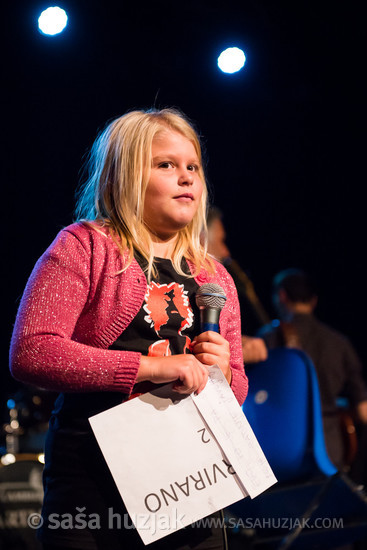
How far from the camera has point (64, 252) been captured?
1.43 m

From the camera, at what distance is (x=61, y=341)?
1.31m

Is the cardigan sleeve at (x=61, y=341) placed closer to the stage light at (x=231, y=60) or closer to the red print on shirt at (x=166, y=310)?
the red print on shirt at (x=166, y=310)

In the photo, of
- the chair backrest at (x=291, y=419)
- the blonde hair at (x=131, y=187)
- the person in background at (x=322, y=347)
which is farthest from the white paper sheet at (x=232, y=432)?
the person in background at (x=322, y=347)

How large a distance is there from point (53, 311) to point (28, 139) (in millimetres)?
3186

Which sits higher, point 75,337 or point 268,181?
point 268,181

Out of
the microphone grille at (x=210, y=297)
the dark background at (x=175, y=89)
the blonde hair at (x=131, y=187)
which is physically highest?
the dark background at (x=175, y=89)

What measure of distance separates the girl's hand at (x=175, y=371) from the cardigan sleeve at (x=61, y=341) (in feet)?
0.08

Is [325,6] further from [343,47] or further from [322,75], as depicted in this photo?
[322,75]

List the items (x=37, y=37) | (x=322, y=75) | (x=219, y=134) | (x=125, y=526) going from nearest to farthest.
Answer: (x=125, y=526) < (x=37, y=37) < (x=322, y=75) < (x=219, y=134)

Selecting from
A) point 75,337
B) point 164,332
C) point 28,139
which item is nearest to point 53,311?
point 75,337

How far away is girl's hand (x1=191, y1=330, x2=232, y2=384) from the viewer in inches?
54.3

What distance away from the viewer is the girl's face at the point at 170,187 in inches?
62.4

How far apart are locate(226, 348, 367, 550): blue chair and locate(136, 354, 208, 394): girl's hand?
1254 millimetres

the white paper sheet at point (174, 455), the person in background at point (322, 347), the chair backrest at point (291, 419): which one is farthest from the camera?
the person in background at point (322, 347)
